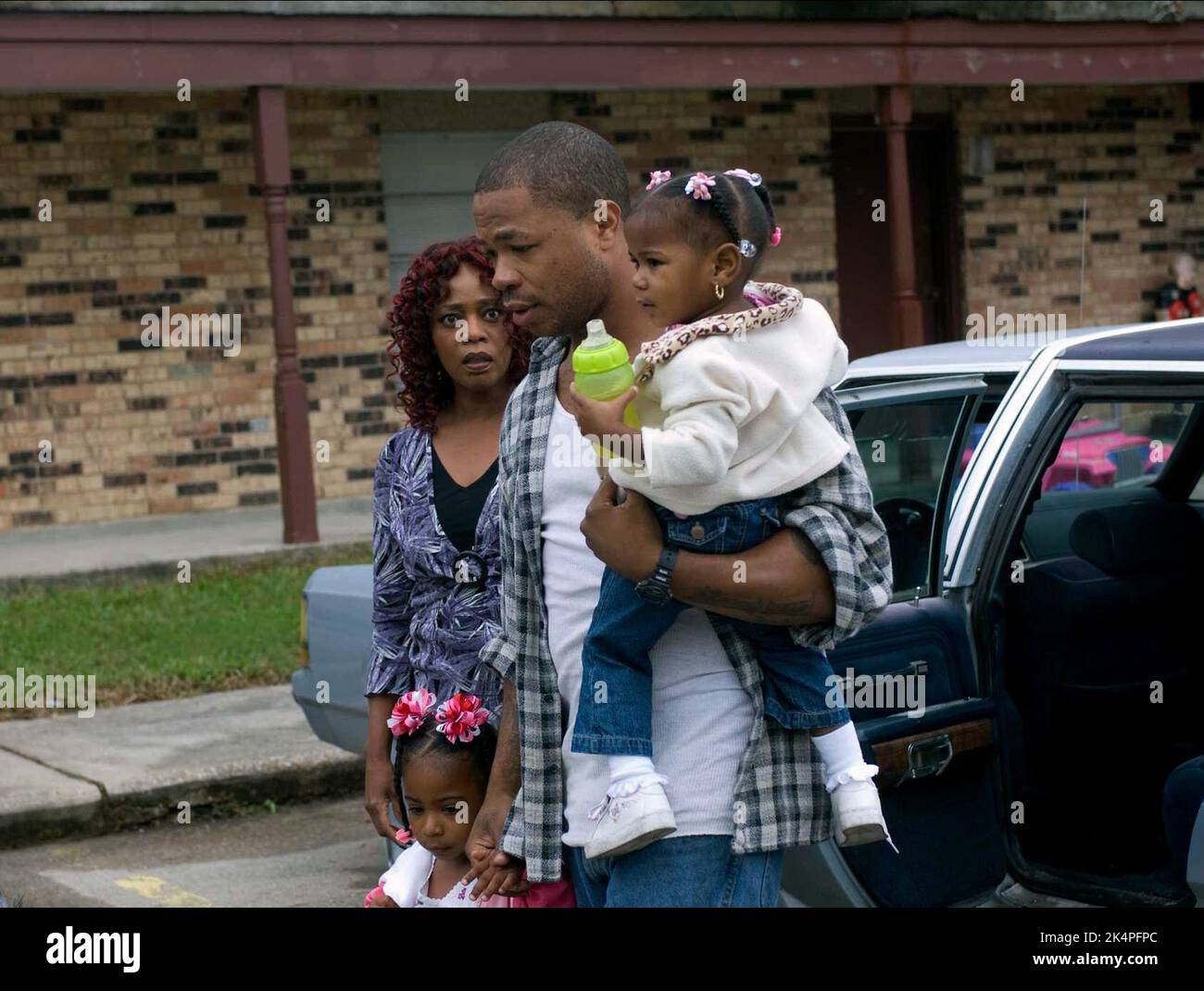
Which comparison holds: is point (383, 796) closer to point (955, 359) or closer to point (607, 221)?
point (607, 221)

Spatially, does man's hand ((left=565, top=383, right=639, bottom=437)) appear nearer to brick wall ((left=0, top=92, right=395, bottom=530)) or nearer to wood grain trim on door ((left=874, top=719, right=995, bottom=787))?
A: wood grain trim on door ((left=874, top=719, right=995, bottom=787))

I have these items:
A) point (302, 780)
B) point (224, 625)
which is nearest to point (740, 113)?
point (224, 625)

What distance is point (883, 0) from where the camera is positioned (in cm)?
1378

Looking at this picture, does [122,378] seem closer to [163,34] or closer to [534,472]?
[163,34]

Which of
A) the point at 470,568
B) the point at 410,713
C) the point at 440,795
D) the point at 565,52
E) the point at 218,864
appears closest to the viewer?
the point at 440,795

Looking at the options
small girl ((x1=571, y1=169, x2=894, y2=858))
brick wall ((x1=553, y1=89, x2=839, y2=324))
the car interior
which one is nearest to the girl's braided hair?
small girl ((x1=571, y1=169, x2=894, y2=858))

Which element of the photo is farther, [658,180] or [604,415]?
[658,180]

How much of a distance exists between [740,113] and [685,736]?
1308 cm

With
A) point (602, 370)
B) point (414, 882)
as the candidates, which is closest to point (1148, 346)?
point (602, 370)

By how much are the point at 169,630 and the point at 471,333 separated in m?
6.41

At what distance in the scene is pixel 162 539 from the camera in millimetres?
11938

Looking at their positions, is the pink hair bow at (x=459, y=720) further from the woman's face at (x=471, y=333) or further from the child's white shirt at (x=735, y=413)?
the child's white shirt at (x=735, y=413)

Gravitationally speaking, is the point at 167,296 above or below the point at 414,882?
above

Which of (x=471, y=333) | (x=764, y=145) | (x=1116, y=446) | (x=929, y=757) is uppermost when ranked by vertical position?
(x=764, y=145)
